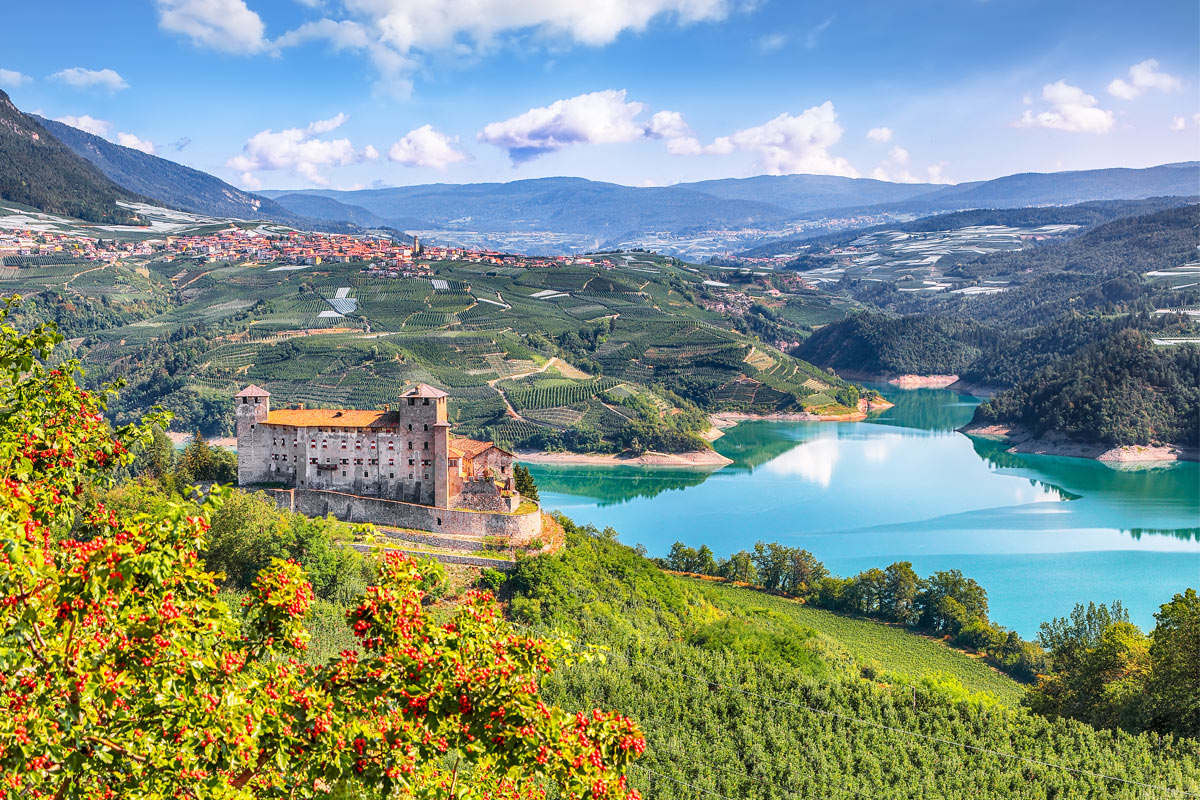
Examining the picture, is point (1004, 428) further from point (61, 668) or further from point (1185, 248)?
point (1185, 248)

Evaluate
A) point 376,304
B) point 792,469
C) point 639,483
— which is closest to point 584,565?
point 639,483

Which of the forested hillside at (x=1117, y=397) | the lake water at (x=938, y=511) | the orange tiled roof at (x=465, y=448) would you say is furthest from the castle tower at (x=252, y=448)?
the forested hillside at (x=1117, y=397)

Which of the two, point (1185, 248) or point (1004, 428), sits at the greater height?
point (1185, 248)

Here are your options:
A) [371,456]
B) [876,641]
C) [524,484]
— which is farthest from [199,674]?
[876,641]

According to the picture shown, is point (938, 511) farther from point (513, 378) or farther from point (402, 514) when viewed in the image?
point (513, 378)

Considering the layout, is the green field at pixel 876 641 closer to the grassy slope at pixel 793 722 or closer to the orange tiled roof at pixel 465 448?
the grassy slope at pixel 793 722

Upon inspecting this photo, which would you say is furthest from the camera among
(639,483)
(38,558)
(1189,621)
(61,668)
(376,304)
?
(376,304)
